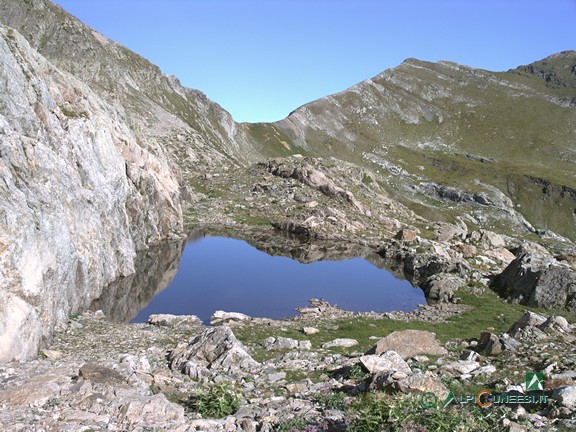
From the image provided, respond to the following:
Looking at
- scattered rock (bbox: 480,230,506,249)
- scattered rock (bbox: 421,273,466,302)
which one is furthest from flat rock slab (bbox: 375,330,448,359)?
scattered rock (bbox: 480,230,506,249)

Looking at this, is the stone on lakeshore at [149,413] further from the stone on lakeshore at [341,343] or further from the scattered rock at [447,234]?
the scattered rock at [447,234]

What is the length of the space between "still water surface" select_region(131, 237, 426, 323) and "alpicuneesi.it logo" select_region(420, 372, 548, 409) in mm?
26521

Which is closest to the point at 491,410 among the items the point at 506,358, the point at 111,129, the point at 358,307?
the point at 506,358

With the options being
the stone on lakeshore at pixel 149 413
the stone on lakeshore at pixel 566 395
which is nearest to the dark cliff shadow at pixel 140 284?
the stone on lakeshore at pixel 149 413

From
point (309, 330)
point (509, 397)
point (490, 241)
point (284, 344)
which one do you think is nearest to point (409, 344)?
point (284, 344)

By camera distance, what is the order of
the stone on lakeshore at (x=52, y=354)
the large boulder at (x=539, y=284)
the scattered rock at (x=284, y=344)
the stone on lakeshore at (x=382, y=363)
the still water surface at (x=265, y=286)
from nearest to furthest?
the stone on lakeshore at (x=382, y=363) → the stone on lakeshore at (x=52, y=354) → the scattered rock at (x=284, y=344) → the large boulder at (x=539, y=284) → the still water surface at (x=265, y=286)

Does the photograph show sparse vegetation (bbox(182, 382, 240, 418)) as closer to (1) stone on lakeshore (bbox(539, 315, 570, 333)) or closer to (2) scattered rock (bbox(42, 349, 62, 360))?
(2) scattered rock (bbox(42, 349, 62, 360))

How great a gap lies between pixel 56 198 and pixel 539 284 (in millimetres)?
Result: 45371

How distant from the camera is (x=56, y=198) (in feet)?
102

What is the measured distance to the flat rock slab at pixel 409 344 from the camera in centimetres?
2300

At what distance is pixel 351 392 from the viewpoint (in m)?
17.6

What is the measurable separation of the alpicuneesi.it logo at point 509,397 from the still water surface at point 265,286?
2652 centimetres

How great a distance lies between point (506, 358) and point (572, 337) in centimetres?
641

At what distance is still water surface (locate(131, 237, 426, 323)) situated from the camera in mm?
42428
